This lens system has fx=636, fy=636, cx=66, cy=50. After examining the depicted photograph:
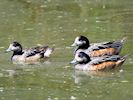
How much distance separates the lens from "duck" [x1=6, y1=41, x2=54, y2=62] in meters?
14.6

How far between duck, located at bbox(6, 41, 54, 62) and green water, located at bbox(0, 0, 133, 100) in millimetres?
187

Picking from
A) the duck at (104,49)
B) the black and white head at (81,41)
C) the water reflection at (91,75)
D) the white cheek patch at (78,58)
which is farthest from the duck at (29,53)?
the water reflection at (91,75)

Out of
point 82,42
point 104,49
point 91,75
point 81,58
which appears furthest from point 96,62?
point 82,42

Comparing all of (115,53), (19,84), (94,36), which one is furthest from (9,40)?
(19,84)

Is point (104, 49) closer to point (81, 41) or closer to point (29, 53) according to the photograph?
point (81, 41)

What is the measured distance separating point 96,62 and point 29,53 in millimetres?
2117

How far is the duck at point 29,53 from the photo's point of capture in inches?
574

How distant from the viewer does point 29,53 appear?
48.2 ft

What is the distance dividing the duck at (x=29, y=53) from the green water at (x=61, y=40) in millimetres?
187

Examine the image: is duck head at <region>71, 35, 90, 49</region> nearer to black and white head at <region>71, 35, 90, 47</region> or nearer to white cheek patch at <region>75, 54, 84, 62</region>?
black and white head at <region>71, 35, 90, 47</region>

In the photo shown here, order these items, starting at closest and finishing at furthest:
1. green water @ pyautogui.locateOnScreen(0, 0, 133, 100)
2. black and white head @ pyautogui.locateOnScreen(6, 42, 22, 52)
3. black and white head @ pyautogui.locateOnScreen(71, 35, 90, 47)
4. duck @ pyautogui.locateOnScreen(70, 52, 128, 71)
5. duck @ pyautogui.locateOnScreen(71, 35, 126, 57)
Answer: green water @ pyautogui.locateOnScreen(0, 0, 133, 100) → duck @ pyautogui.locateOnScreen(70, 52, 128, 71) → duck @ pyautogui.locateOnScreen(71, 35, 126, 57) → black and white head @ pyautogui.locateOnScreen(71, 35, 90, 47) → black and white head @ pyautogui.locateOnScreen(6, 42, 22, 52)

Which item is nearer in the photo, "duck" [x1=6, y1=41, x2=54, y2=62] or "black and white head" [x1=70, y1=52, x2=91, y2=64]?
"black and white head" [x1=70, y1=52, x2=91, y2=64]

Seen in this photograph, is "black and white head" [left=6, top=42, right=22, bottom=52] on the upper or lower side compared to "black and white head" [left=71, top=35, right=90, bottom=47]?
lower

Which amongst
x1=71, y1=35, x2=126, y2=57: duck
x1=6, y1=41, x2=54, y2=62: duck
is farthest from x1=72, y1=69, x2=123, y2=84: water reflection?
x1=6, y1=41, x2=54, y2=62: duck
